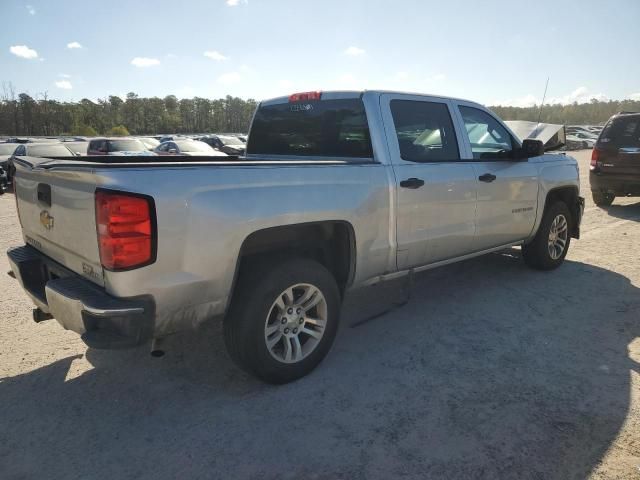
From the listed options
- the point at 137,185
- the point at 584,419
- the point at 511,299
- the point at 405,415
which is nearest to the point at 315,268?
the point at 405,415

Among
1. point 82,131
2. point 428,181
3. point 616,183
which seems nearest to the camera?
point 428,181

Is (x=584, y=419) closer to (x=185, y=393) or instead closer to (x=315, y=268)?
(x=315, y=268)

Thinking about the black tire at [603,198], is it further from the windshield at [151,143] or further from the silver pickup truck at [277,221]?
the windshield at [151,143]

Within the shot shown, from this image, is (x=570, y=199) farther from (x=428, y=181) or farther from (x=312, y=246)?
(x=312, y=246)

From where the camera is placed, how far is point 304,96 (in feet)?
13.3

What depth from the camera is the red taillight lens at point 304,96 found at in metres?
3.94

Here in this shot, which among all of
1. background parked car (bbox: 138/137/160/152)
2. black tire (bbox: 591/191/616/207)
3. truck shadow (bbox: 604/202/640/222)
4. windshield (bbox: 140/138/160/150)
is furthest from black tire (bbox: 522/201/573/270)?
windshield (bbox: 140/138/160/150)

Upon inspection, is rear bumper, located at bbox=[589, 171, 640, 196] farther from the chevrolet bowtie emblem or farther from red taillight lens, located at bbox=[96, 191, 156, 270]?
the chevrolet bowtie emblem

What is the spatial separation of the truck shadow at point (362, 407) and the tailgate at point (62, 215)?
0.88m

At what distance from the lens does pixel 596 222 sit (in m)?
8.42

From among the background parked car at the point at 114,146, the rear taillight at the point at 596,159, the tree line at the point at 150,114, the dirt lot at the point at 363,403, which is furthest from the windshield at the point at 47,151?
the tree line at the point at 150,114

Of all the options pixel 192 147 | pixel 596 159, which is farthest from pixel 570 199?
pixel 192 147

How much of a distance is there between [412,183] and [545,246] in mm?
2629

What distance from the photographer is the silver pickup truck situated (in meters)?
2.36
